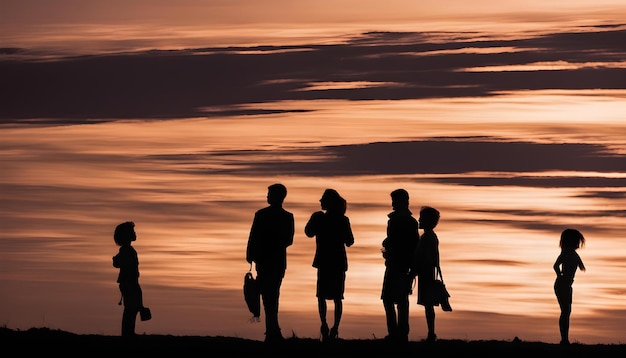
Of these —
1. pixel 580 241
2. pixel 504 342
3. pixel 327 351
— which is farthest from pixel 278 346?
pixel 580 241

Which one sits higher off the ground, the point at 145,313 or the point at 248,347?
the point at 145,313

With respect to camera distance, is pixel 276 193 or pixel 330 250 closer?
pixel 276 193

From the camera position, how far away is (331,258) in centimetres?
1734

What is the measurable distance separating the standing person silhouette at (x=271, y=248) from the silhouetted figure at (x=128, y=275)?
1516 millimetres

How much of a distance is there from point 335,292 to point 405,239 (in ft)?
3.76

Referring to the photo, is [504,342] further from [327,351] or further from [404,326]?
[327,351]

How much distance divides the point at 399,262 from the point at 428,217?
747 mm

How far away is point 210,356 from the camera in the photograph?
15.2 meters

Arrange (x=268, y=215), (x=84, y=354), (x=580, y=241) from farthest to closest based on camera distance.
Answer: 1. (x=580, y=241)
2. (x=268, y=215)
3. (x=84, y=354)

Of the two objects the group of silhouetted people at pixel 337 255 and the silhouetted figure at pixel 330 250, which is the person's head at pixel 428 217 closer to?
the group of silhouetted people at pixel 337 255

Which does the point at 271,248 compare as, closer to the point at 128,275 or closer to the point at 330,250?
the point at 330,250

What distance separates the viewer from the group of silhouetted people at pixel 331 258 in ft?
55.6

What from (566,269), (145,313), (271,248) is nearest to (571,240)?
(566,269)

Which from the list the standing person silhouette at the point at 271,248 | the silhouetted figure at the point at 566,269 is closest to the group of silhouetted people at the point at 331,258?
the standing person silhouette at the point at 271,248
